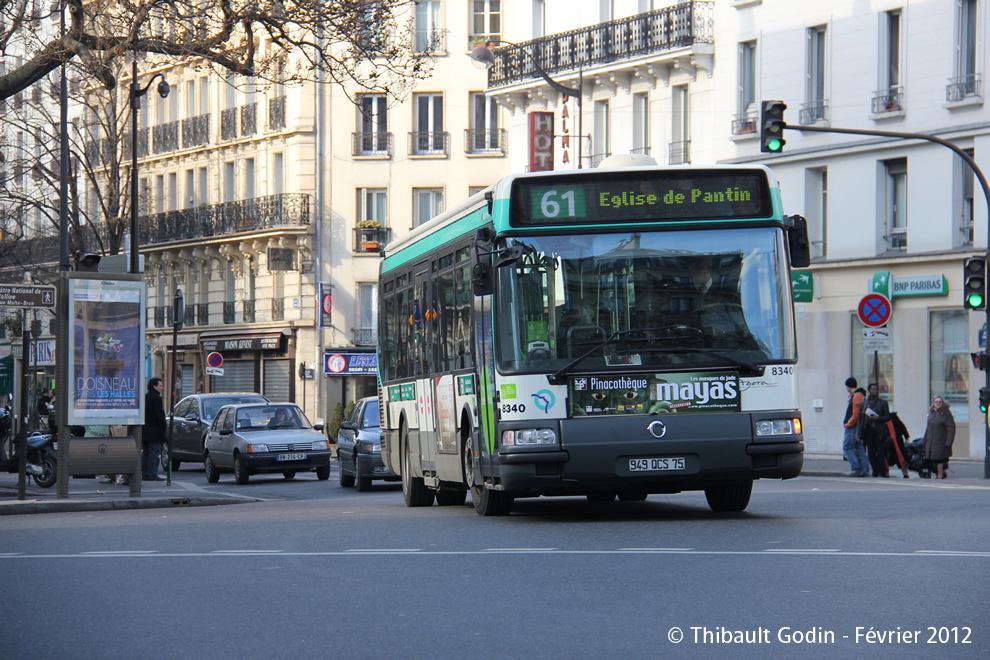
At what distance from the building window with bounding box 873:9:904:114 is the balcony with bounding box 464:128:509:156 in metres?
21.9

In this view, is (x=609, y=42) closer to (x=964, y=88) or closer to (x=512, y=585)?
(x=964, y=88)

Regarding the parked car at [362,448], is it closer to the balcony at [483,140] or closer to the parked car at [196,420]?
the parked car at [196,420]

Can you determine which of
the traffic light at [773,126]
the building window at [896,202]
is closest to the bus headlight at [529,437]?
the traffic light at [773,126]

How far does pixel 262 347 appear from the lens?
2371 inches

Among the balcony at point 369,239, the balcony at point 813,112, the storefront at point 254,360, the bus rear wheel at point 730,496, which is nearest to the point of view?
the bus rear wheel at point 730,496

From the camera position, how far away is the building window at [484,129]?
58375 millimetres

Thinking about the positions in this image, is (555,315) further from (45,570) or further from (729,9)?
(729,9)

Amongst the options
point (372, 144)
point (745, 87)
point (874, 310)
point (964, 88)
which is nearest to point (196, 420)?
point (874, 310)

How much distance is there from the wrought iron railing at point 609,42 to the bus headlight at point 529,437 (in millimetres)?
30333

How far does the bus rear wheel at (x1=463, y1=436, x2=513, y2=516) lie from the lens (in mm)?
16156

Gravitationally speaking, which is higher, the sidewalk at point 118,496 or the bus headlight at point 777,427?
the bus headlight at point 777,427

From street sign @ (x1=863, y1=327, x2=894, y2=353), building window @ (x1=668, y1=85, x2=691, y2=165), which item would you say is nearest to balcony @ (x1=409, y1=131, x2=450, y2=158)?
building window @ (x1=668, y1=85, x2=691, y2=165)

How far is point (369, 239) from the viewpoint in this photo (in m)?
58.9

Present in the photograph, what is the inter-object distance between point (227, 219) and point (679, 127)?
23405 mm
